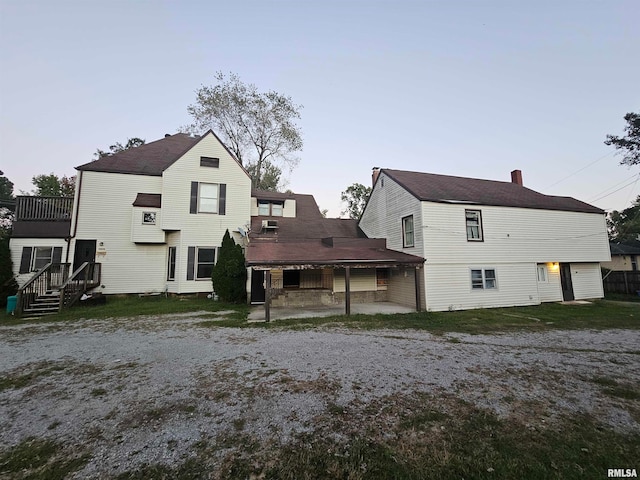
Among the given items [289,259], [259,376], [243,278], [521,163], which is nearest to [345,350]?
[259,376]

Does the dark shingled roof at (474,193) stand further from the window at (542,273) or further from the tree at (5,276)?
the tree at (5,276)

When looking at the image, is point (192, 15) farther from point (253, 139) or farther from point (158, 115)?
point (253, 139)

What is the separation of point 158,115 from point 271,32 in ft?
31.9

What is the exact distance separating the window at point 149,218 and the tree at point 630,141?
123ft

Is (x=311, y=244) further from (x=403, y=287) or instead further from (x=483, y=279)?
(x=483, y=279)

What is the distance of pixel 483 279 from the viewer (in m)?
12.8

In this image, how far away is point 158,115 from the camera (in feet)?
58.2

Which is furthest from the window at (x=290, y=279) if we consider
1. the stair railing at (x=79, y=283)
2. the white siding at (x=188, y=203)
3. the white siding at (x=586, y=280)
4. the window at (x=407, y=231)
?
the white siding at (x=586, y=280)

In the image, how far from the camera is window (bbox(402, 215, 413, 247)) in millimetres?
13115

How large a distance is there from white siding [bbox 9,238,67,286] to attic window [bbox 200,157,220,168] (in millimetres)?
8394

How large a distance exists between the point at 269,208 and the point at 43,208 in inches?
489

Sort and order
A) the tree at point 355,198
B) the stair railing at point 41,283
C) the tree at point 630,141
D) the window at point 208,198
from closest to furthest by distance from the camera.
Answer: the stair railing at point 41,283 → the window at point 208,198 → the tree at point 630,141 → the tree at point 355,198

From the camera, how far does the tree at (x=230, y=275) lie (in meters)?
13.2

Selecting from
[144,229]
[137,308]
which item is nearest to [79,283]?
[137,308]
